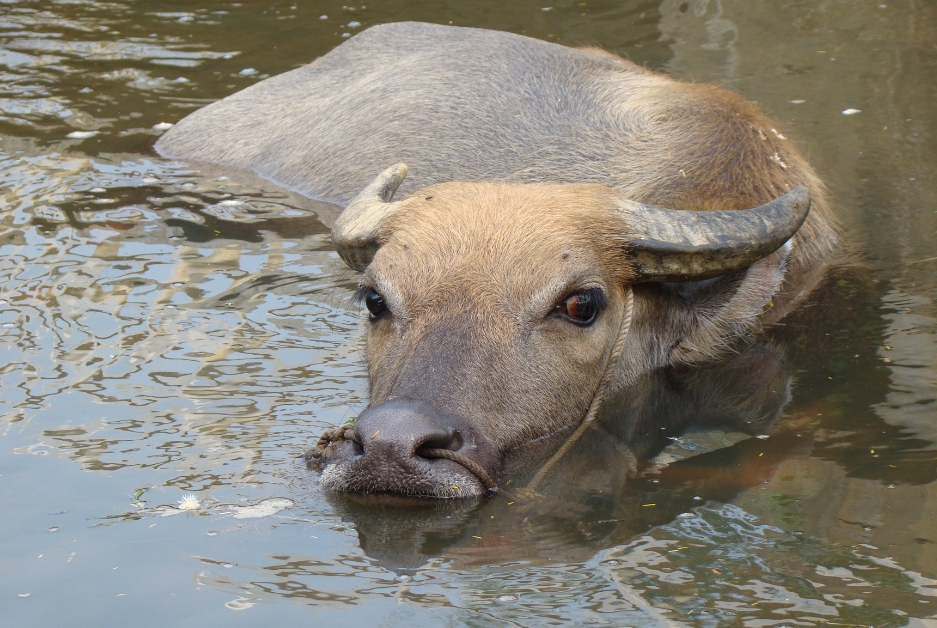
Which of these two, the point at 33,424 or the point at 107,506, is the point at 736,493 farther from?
the point at 33,424

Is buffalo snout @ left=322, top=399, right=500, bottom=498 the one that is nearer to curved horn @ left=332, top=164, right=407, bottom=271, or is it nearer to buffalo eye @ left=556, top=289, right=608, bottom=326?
buffalo eye @ left=556, top=289, right=608, bottom=326

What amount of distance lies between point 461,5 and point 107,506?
997cm

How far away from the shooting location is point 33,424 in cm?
464

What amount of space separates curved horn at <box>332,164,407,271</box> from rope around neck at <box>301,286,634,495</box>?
116 centimetres

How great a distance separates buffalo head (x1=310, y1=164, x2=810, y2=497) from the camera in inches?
161

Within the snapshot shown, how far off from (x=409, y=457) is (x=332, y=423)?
1001 mm

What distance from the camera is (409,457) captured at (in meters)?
3.80

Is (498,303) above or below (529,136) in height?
below

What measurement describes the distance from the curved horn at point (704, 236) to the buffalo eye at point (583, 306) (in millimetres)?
277

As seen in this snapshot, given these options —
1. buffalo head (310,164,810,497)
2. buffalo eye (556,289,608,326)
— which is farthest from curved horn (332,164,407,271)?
buffalo eye (556,289,608,326)

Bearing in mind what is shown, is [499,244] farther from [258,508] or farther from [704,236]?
[258,508]

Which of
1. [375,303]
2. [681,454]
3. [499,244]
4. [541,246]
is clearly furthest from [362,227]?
[681,454]

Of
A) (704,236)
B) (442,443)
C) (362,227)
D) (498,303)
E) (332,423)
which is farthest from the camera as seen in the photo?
(362,227)

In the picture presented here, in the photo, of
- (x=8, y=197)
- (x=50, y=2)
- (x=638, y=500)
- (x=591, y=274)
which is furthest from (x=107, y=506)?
(x=50, y=2)
